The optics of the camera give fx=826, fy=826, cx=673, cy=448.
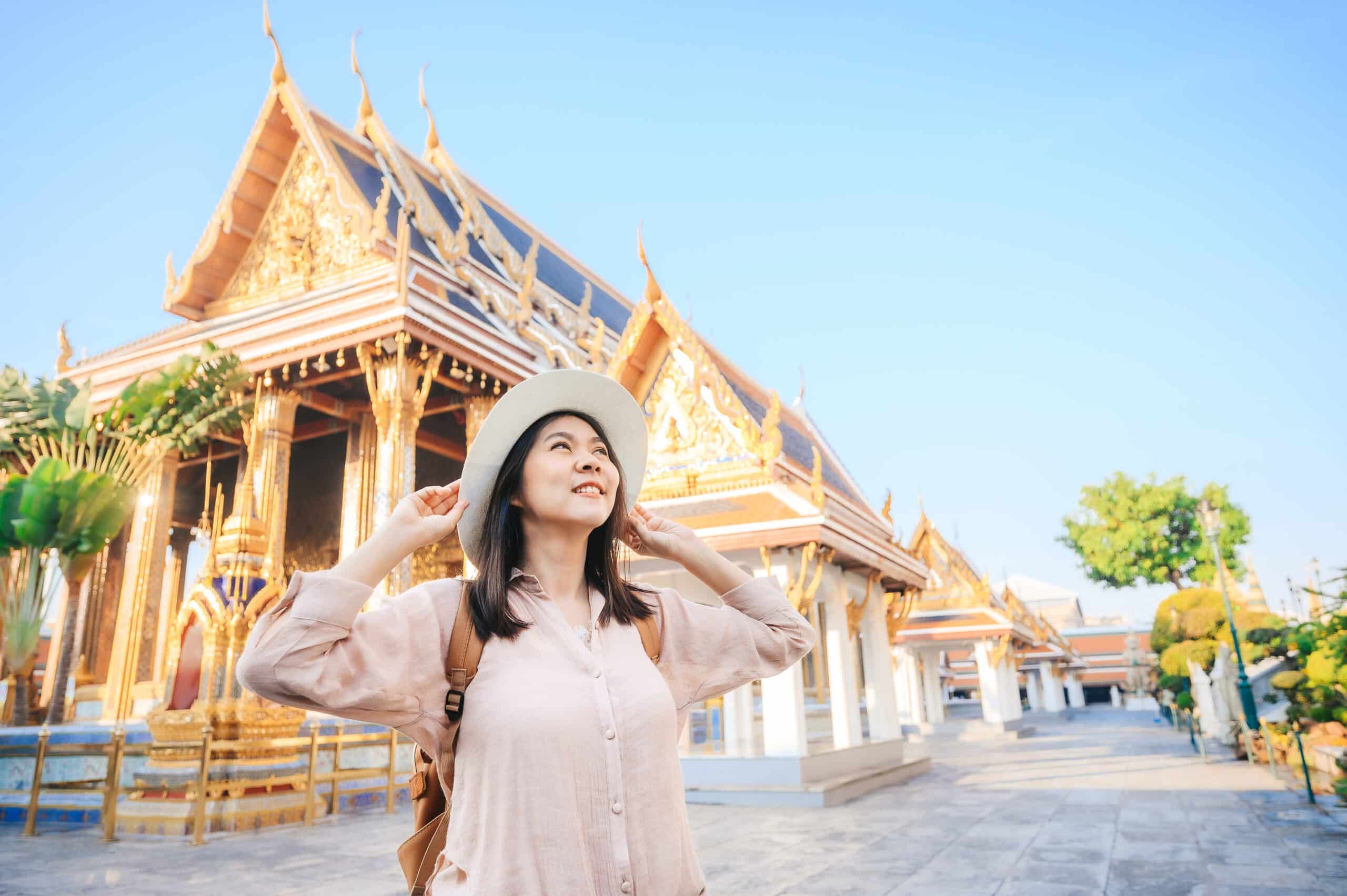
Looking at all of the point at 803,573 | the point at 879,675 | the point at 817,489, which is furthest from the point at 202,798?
the point at 879,675

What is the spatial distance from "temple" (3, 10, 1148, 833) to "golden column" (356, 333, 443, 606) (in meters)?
0.03

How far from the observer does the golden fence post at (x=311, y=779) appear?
6.94 meters

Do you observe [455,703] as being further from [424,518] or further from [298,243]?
[298,243]

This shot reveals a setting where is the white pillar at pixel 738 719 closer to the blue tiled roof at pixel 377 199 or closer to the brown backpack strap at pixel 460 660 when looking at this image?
the blue tiled roof at pixel 377 199

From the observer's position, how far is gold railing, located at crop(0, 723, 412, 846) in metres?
6.23

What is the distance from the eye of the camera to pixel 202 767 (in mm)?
6172

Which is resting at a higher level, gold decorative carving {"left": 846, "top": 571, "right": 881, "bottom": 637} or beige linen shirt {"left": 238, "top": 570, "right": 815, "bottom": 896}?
gold decorative carving {"left": 846, "top": 571, "right": 881, "bottom": 637}

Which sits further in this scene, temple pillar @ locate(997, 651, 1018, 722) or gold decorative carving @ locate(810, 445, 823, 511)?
temple pillar @ locate(997, 651, 1018, 722)

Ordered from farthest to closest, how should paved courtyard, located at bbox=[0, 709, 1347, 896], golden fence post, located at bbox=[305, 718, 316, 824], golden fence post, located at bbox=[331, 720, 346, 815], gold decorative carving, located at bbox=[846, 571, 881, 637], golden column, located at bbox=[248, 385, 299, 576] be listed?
golden column, located at bbox=[248, 385, 299, 576], gold decorative carving, located at bbox=[846, 571, 881, 637], golden fence post, located at bbox=[331, 720, 346, 815], golden fence post, located at bbox=[305, 718, 316, 824], paved courtyard, located at bbox=[0, 709, 1347, 896]

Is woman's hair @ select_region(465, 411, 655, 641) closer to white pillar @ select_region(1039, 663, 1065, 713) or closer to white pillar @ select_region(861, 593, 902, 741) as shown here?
white pillar @ select_region(861, 593, 902, 741)

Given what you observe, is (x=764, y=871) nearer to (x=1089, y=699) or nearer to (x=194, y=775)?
(x=194, y=775)

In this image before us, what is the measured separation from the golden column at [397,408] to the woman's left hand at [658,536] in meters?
9.05

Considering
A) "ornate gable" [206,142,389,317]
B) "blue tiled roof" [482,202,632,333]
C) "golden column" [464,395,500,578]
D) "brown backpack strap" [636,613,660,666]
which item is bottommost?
"brown backpack strap" [636,613,660,666]

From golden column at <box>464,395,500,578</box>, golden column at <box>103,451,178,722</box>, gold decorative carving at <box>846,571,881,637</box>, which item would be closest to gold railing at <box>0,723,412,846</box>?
golden column at <box>103,451,178,722</box>
